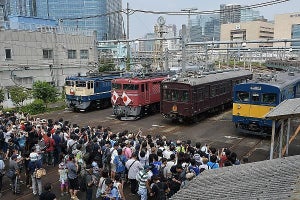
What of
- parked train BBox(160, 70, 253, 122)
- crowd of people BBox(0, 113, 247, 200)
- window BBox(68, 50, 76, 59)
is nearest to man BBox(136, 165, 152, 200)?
crowd of people BBox(0, 113, 247, 200)

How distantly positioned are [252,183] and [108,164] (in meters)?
6.45

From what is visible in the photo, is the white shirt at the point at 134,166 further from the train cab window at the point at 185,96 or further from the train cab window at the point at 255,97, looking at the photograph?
the train cab window at the point at 185,96

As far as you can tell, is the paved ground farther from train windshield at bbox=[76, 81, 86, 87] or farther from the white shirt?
train windshield at bbox=[76, 81, 86, 87]

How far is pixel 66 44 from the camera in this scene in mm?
33531

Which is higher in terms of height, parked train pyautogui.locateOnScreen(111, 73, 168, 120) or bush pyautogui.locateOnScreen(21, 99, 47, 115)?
parked train pyautogui.locateOnScreen(111, 73, 168, 120)

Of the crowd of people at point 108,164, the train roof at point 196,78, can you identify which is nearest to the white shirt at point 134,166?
the crowd of people at point 108,164

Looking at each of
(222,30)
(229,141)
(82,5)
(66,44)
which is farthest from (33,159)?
(222,30)

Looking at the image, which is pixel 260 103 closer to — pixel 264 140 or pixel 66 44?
pixel 264 140

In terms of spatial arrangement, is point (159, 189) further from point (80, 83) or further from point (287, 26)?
point (287, 26)

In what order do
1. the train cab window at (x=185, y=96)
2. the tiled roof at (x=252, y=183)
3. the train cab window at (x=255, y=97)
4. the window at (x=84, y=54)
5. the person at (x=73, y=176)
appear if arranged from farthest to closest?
the window at (x=84, y=54) < the train cab window at (x=185, y=96) < the train cab window at (x=255, y=97) < the person at (x=73, y=176) < the tiled roof at (x=252, y=183)

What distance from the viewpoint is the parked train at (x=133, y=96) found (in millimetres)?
20750

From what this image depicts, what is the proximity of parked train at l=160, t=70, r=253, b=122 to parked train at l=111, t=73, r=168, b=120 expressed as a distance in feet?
6.11

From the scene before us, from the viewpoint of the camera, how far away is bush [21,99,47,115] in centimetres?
2380

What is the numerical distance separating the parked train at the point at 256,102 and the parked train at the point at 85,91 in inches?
443
